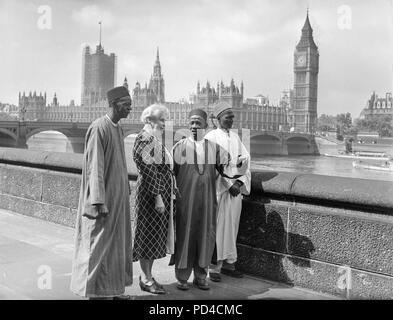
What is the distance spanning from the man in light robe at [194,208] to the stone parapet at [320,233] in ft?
1.45

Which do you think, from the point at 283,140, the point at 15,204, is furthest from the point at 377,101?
the point at 15,204

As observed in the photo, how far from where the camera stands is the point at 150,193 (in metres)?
3.04

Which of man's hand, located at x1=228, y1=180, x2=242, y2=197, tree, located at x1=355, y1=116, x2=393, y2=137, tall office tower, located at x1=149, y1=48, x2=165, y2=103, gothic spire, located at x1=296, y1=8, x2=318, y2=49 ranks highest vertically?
gothic spire, located at x1=296, y1=8, x2=318, y2=49

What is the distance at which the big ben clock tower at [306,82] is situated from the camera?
3922 inches

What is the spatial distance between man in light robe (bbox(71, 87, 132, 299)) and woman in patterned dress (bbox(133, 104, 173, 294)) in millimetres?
221

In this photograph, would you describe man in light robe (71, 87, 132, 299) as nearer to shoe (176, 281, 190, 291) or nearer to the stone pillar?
shoe (176, 281, 190, 291)

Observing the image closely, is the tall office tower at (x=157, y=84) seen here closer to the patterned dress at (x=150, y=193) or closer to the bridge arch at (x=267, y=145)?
the bridge arch at (x=267, y=145)

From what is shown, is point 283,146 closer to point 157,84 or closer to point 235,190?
point 157,84

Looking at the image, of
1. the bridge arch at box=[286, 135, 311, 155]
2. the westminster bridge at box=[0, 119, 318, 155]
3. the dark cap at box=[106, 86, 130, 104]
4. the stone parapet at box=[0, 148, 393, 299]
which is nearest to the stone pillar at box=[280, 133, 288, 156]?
the westminster bridge at box=[0, 119, 318, 155]

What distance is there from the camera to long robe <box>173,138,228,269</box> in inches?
125

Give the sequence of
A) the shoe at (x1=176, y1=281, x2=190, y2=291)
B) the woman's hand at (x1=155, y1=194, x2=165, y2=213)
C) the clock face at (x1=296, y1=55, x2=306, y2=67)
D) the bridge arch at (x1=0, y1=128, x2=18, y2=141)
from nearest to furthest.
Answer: the woman's hand at (x1=155, y1=194, x2=165, y2=213)
the shoe at (x1=176, y1=281, x2=190, y2=291)
the bridge arch at (x1=0, y1=128, x2=18, y2=141)
the clock face at (x1=296, y1=55, x2=306, y2=67)

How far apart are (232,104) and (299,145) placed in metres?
14.5
